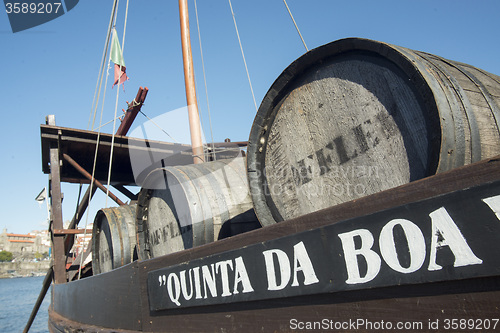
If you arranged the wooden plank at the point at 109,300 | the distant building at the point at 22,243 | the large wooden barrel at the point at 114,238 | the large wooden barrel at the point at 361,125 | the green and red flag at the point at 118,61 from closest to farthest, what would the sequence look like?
the large wooden barrel at the point at 361,125 < the wooden plank at the point at 109,300 < the large wooden barrel at the point at 114,238 < the green and red flag at the point at 118,61 < the distant building at the point at 22,243

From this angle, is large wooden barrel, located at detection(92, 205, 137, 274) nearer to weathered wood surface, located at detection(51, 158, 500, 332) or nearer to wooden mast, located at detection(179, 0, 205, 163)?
wooden mast, located at detection(179, 0, 205, 163)

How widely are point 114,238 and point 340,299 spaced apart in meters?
Answer: 4.06

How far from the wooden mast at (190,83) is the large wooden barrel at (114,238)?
4.75 feet

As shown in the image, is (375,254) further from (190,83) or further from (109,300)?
(190,83)

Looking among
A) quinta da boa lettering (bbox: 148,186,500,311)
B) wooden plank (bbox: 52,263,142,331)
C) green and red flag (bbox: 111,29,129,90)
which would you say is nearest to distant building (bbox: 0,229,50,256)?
green and red flag (bbox: 111,29,129,90)

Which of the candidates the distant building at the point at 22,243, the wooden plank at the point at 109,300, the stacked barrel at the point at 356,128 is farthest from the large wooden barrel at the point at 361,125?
the distant building at the point at 22,243

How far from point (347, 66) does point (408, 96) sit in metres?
0.50

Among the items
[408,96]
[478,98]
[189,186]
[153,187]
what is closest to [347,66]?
[408,96]

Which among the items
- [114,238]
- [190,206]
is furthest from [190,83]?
[190,206]

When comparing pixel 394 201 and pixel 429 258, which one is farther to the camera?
pixel 394 201

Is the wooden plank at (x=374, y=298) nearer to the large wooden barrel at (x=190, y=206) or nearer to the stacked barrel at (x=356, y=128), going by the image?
the stacked barrel at (x=356, y=128)

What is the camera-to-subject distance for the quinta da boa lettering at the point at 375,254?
121 centimetres

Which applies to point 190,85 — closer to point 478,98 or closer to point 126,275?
point 126,275

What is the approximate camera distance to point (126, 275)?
3.16 metres
